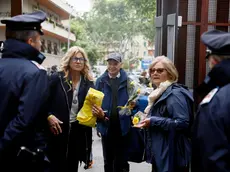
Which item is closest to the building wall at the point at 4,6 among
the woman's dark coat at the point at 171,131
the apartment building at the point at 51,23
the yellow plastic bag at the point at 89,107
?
the apartment building at the point at 51,23

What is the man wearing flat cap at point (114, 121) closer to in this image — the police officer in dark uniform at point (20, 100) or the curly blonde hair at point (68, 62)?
the curly blonde hair at point (68, 62)

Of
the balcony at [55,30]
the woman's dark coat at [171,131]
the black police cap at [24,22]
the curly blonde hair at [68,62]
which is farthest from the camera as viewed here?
the balcony at [55,30]

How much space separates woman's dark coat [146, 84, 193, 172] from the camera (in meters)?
3.46

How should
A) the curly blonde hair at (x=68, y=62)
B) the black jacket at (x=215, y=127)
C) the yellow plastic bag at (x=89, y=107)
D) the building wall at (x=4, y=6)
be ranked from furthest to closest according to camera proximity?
the building wall at (x=4, y=6) < the curly blonde hair at (x=68, y=62) < the yellow plastic bag at (x=89, y=107) < the black jacket at (x=215, y=127)

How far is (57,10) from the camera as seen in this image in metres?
37.7

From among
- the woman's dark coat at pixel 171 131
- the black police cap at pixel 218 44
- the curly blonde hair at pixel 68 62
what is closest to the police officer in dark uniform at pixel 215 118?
the black police cap at pixel 218 44

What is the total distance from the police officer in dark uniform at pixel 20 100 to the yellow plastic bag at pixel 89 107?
1.41m

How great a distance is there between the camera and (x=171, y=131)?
3.47 meters

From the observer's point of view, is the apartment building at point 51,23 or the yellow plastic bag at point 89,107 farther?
the apartment building at point 51,23

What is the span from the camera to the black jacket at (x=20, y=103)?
264 centimetres

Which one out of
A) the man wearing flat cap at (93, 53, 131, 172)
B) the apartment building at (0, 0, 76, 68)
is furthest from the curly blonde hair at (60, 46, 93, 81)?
the apartment building at (0, 0, 76, 68)

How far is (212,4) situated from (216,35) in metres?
2.88

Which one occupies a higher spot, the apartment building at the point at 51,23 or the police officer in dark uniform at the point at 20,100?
the apartment building at the point at 51,23

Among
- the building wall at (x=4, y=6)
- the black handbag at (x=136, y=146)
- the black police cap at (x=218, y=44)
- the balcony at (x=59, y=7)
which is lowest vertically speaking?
the black handbag at (x=136, y=146)
